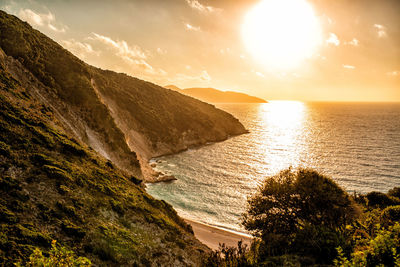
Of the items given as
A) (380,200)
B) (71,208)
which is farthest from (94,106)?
(380,200)

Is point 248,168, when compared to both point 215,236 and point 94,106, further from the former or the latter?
point 94,106

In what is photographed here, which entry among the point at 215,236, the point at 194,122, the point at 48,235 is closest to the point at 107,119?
the point at 215,236

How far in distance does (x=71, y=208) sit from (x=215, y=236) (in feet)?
78.0

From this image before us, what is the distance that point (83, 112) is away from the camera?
53.8m

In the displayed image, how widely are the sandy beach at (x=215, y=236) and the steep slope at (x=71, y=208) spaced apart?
4.95 m

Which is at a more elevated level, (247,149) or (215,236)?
(247,149)

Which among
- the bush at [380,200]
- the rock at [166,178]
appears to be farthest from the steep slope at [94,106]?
the bush at [380,200]

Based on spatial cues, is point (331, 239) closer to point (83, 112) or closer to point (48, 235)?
point (48, 235)

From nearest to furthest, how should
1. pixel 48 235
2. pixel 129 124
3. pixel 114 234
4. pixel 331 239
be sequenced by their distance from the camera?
1. pixel 331 239
2. pixel 48 235
3. pixel 114 234
4. pixel 129 124

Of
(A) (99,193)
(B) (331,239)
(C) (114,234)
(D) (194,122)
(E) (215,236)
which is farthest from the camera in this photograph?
(D) (194,122)

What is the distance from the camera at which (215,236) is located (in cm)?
3509

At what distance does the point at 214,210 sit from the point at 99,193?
26.8 metres

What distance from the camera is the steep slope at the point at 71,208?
15773 mm

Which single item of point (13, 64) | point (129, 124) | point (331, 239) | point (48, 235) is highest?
point (13, 64)
